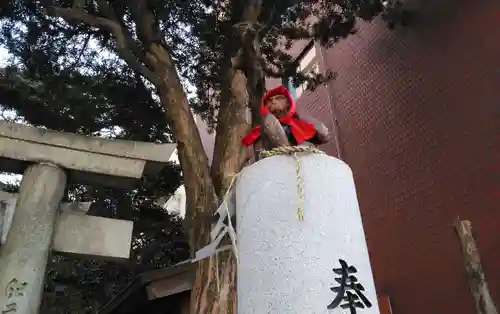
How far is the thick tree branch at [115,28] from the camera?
579cm

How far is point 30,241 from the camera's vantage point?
3.77 meters

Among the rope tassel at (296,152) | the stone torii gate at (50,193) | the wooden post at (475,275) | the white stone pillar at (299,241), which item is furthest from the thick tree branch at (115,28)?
the wooden post at (475,275)

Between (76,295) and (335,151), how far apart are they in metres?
6.35

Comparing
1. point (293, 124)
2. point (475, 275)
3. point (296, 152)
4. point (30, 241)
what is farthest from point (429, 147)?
point (30, 241)

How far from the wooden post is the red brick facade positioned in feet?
5.40

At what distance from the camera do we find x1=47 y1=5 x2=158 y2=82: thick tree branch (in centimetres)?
579

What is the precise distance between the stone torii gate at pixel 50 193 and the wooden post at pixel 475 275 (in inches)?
139

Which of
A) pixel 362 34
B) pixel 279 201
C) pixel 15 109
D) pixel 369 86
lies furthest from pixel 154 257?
pixel 279 201

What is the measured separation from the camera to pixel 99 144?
4340mm

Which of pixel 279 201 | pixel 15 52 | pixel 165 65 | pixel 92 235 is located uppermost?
pixel 15 52

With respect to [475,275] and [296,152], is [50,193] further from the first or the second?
[475,275]

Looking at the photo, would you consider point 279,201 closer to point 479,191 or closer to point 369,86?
point 479,191

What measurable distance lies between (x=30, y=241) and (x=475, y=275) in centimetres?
457

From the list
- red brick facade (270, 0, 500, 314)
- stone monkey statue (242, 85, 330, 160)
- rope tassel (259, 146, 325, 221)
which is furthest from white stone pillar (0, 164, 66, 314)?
red brick facade (270, 0, 500, 314)
